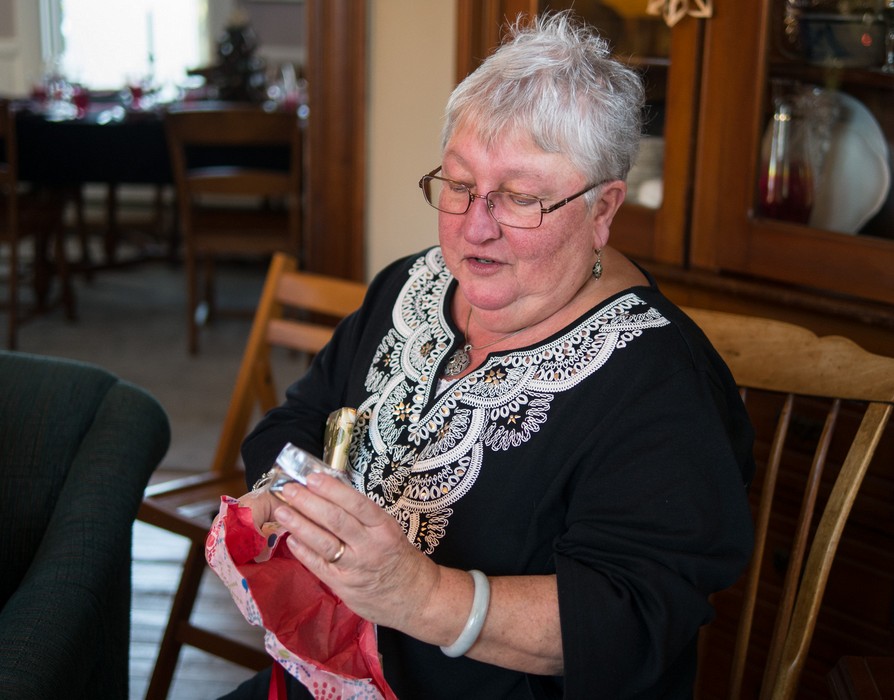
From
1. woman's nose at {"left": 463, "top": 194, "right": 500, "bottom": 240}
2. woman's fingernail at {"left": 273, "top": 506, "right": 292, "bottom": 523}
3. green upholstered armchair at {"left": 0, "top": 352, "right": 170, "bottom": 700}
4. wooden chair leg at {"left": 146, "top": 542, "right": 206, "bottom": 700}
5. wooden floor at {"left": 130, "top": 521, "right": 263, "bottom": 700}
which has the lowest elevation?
wooden floor at {"left": 130, "top": 521, "right": 263, "bottom": 700}

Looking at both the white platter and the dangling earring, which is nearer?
the dangling earring

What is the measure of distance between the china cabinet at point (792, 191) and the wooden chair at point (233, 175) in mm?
2466

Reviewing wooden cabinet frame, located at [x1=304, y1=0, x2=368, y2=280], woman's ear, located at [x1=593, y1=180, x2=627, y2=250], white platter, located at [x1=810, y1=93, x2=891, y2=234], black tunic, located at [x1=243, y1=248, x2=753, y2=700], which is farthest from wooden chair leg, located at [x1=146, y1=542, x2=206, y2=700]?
wooden cabinet frame, located at [x1=304, y1=0, x2=368, y2=280]

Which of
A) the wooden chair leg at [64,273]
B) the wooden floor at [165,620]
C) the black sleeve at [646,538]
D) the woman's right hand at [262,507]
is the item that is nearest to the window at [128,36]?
the wooden chair leg at [64,273]

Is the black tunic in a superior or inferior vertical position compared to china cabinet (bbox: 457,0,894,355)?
inferior

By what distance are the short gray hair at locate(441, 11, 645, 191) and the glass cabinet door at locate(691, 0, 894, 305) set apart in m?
0.70

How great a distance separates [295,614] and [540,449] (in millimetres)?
328

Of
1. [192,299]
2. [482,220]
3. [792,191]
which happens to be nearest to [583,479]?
[482,220]

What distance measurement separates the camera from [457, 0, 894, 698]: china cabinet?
175 centimetres

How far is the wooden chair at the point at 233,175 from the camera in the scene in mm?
4230

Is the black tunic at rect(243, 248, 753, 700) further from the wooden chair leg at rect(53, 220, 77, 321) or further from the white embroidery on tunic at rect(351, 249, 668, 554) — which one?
the wooden chair leg at rect(53, 220, 77, 321)

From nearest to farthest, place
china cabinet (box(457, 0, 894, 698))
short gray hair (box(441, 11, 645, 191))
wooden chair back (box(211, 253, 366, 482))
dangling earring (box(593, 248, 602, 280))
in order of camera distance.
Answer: short gray hair (box(441, 11, 645, 191)) → dangling earring (box(593, 248, 602, 280)) → china cabinet (box(457, 0, 894, 698)) → wooden chair back (box(211, 253, 366, 482))

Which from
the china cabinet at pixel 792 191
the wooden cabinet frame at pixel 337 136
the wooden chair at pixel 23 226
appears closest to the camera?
the china cabinet at pixel 792 191

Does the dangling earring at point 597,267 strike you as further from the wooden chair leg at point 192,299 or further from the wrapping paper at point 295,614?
the wooden chair leg at point 192,299
